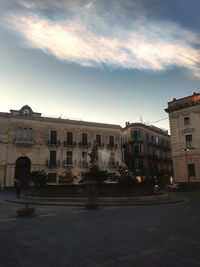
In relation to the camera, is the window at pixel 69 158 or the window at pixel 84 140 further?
the window at pixel 84 140

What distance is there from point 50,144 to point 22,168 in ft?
18.7

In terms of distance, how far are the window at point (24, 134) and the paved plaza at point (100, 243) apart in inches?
1169

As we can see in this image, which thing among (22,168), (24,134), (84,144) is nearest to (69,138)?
(84,144)

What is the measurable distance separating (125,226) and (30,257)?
4.65 meters

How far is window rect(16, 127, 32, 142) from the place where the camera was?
39.5 metres

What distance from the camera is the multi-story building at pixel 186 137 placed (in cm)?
3634

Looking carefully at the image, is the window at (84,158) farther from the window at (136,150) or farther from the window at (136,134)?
the window at (136,134)

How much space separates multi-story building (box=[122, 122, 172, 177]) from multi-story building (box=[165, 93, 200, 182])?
11.2 meters

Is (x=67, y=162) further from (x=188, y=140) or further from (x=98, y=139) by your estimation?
(x=188, y=140)

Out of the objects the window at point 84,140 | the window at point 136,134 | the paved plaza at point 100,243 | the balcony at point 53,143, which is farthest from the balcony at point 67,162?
Answer: the paved plaza at point 100,243

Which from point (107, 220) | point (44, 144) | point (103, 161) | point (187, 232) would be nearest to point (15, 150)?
point (44, 144)

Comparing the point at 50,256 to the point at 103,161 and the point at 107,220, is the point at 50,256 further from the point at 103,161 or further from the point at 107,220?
the point at 103,161

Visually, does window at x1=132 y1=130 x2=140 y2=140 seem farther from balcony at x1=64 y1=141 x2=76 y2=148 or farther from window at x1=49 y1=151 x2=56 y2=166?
window at x1=49 y1=151 x2=56 y2=166

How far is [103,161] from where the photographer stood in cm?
4794
